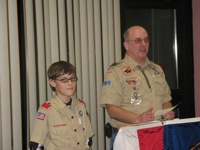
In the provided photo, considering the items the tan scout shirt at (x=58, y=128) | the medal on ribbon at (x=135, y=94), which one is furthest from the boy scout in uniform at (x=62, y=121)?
the medal on ribbon at (x=135, y=94)

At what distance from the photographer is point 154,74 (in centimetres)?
277

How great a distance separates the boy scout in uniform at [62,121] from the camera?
210 cm

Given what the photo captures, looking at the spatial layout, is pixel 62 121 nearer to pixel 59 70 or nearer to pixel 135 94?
pixel 59 70

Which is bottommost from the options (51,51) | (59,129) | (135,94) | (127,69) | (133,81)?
(59,129)

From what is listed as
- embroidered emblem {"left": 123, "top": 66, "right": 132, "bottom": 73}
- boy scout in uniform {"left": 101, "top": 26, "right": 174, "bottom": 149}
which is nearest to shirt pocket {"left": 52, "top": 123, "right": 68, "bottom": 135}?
boy scout in uniform {"left": 101, "top": 26, "right": 174, "bottom": 149}

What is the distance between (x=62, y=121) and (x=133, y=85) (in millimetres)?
774

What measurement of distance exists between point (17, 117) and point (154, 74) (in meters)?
1.32

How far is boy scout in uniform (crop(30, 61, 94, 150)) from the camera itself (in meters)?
2.10

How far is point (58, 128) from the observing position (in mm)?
2123

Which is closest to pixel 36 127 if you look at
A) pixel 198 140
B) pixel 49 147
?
pixel 49 147

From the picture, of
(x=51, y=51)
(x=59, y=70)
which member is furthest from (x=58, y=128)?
(x=51, y=51)

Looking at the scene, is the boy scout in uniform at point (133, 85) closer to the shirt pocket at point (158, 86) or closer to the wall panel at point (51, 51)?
the shirt pocket at point (158, 86)

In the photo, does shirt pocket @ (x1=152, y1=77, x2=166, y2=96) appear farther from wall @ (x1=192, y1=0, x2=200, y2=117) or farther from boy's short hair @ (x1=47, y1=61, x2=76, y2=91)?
wall @ (x1=192, y1=0, x2=200, y2=117)

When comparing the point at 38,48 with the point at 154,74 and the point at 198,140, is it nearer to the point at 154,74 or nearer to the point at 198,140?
the point at 154,74
